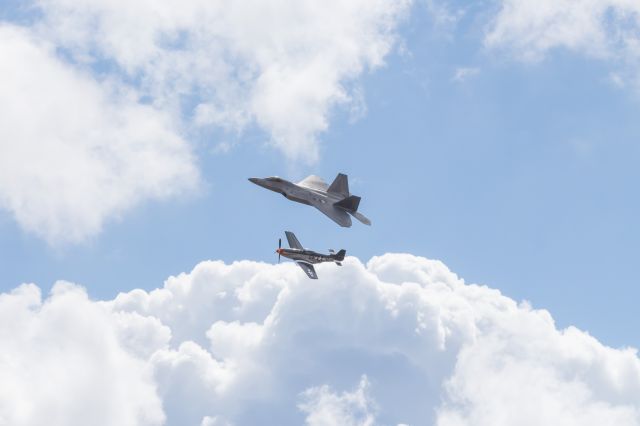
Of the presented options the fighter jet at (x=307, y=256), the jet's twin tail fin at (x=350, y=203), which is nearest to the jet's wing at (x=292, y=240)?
the fighter jet at (x=307, y=256)

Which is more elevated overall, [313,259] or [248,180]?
[248,180]

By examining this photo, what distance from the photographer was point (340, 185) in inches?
Result: 5669

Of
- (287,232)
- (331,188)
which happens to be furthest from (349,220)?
(287,232)

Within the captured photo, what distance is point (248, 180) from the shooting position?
142m

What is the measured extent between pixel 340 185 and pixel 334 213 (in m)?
11.7

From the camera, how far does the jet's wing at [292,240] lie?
148988 mm

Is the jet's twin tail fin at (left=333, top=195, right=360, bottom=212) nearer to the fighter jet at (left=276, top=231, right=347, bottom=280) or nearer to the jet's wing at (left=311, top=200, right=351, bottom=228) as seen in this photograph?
the jet's wing at (left=311, top=200, right=351, bottom=228)

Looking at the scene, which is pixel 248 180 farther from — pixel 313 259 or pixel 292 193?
pixel 313 259

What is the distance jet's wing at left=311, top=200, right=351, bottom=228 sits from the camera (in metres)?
132

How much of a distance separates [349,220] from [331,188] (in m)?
13.0

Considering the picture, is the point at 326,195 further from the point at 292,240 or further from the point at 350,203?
the point at 292,240

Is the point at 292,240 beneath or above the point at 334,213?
above

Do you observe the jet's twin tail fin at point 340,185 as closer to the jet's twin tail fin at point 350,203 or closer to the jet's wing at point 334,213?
the jet's wing at point 334,213

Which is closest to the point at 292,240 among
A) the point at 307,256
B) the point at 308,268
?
the point at 307,256
